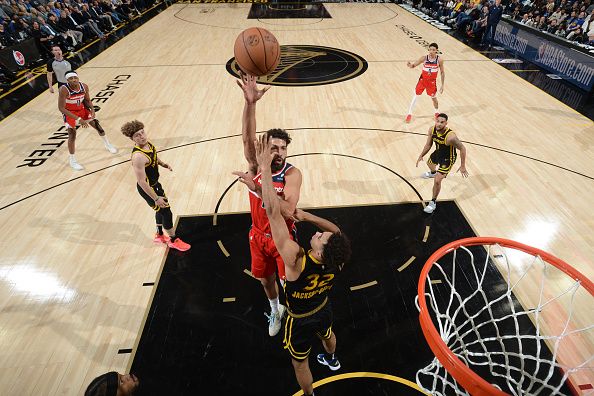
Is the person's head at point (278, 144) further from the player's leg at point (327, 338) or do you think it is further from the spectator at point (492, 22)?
the spectator at point (492, 22)

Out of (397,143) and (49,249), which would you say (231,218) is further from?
(397,143)

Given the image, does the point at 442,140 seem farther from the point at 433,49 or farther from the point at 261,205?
the point at 433,49

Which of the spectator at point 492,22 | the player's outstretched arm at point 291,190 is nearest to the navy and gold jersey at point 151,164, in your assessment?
the player's outstretched arm at point 291,190

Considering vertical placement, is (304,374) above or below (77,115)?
below

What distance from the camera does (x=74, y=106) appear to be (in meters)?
5.68

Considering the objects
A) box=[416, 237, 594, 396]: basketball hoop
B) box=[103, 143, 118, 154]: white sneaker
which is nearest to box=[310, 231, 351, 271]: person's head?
box=[416, 237, 594, 396]: basketball hoop

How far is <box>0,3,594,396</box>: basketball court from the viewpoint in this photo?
3248 mm

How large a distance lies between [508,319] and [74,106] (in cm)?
683

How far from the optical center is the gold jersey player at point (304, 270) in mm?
2207

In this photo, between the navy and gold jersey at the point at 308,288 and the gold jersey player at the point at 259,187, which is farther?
the gold jersey player at the point at 259,187

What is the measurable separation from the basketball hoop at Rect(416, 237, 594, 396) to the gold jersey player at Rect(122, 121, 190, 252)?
2.89 metres

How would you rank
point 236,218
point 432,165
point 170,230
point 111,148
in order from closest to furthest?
point 170,230
point 236,218
point 432,165
point 111,148

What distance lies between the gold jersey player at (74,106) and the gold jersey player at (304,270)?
4.54 metres

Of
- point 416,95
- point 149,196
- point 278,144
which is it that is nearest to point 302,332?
point 278,144
